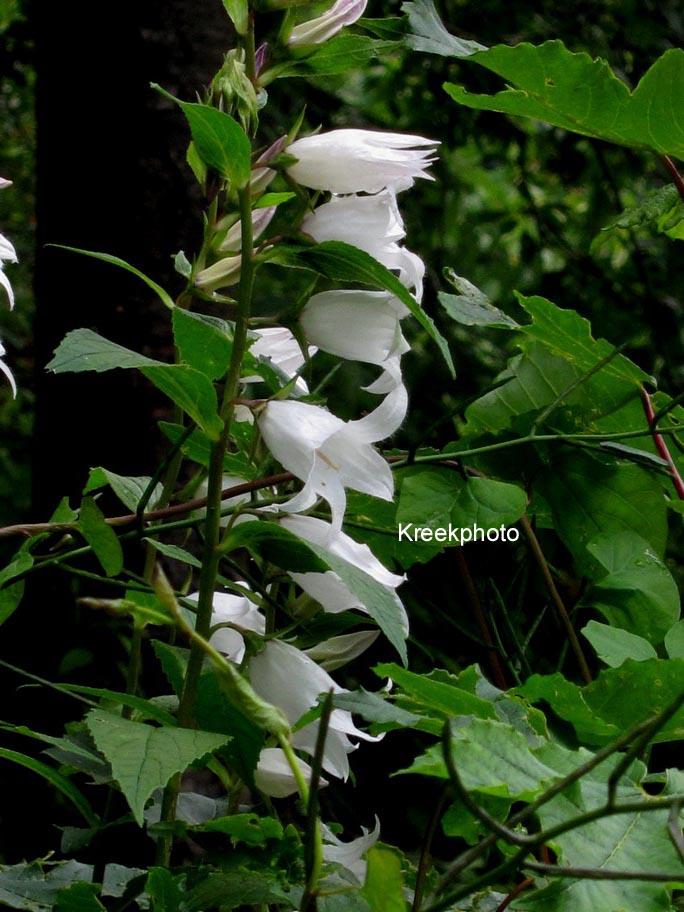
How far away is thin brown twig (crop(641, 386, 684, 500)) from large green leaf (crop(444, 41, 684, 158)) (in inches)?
6.6

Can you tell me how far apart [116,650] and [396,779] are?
0.38m

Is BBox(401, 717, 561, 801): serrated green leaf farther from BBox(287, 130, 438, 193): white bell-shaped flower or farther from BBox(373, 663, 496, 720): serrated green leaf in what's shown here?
BBox(287, 130, 438, 193): white bell-shaped flower

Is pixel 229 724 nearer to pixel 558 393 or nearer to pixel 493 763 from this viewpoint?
pixel 493 763

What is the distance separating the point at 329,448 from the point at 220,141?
0.51ft


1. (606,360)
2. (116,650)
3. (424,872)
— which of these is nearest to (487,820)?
(424,872)

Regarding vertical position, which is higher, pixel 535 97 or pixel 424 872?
pixel 535 97

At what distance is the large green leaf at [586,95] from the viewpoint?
59 cm

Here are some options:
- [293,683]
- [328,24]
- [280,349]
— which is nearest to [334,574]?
[293,683]

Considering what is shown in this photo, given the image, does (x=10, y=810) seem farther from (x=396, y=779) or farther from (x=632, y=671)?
(x=632, y=671)

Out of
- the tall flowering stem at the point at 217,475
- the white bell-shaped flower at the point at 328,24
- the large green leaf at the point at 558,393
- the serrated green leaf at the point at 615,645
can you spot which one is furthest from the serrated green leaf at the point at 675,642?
the white bell-shaped flower at the point at 328,24

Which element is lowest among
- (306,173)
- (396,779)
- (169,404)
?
(396,779)

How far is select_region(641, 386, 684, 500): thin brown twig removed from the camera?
2.27 ft

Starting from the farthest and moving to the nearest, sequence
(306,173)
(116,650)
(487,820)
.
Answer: (116,650)
(306,173)
(487,820)

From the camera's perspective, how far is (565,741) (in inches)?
22.5
